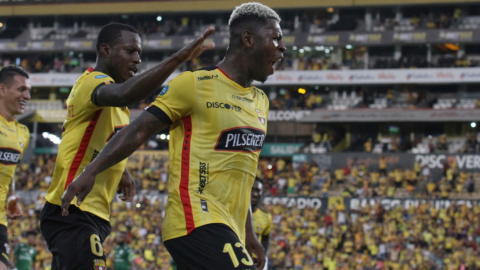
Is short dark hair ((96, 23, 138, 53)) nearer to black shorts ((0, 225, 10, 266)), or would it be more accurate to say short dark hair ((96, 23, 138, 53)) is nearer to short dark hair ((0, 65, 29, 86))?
short dark hair ((0, 65, 29, 86))

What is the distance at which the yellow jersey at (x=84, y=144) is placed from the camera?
14.8 ft

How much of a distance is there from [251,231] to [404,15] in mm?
33395

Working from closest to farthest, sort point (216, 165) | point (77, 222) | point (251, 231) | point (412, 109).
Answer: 1. point (216, 165)
2. point (77, 222)
3. point (251, 231)
4. point (412, 109)

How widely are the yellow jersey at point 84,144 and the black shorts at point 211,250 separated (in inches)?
41.9

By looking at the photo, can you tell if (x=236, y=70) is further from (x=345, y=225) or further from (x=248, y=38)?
(x=345, y=225)

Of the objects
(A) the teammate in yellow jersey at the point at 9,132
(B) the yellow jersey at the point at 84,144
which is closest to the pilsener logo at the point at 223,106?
(B) the yellow jersey at the point at 84,144

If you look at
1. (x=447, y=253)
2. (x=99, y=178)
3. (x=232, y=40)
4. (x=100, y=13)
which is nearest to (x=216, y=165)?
(x=232, y=40)

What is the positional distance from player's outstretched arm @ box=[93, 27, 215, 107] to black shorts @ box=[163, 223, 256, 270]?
2.95ft

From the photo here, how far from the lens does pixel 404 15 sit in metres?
35.9

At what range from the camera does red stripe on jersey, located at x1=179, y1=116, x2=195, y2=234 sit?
12.1 ft

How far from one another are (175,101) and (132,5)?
37310 millimetres

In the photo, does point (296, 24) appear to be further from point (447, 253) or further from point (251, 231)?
point (251, 231)

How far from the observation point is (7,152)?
275 inches

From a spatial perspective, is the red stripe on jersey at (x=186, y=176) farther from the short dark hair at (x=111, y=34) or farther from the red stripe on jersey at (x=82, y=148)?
the short dark hair at (x=111, y=34)
